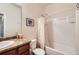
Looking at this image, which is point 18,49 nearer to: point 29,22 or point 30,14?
point 29,22

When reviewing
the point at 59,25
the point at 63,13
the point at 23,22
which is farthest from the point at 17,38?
the point at 63,13

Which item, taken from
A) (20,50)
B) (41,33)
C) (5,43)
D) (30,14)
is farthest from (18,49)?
(30,14)

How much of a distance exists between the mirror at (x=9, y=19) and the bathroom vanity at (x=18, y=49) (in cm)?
15

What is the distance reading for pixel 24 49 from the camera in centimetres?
151

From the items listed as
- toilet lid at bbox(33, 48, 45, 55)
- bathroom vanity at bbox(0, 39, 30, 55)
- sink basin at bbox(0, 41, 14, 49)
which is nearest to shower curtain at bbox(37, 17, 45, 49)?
toilet lid at bbox(33, 48, 45, 55)

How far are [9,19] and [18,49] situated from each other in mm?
419

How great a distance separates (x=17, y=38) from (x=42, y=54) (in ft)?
1.34

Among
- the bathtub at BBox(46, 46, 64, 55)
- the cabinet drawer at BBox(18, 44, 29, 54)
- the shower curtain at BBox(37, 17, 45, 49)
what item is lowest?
the bathtub at BBox(46, 46, 64, 55)

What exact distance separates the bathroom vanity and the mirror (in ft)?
0.50

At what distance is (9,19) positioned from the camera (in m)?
1.45

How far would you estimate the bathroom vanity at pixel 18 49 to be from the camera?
1.36 metres

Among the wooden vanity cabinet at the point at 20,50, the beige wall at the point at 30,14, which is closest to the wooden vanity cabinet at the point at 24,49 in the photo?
the wooden vanity cabinet at the point at 20,50

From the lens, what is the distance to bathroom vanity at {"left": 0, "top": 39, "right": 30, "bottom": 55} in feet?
4.46

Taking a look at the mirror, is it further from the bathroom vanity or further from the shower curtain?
the shower curtain
